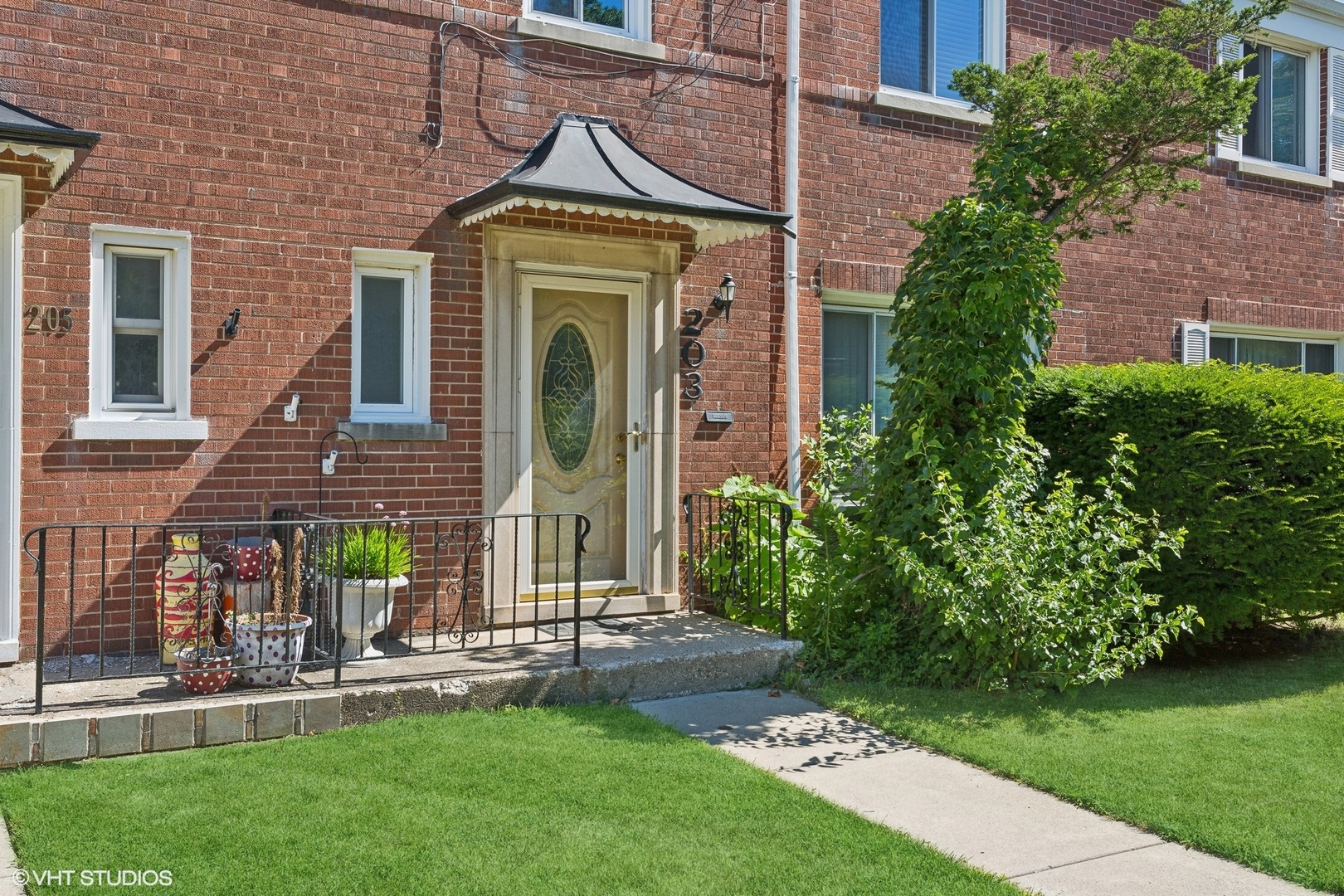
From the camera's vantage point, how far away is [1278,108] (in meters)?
11.9

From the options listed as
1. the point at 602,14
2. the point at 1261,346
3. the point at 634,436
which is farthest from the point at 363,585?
the point at 1261,346

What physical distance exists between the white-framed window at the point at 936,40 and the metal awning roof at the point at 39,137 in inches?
243

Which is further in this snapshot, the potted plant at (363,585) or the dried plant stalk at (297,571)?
the potted plant at (363,585)

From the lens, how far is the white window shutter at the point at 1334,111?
12.0 meters

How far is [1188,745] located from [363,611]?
4.24 m

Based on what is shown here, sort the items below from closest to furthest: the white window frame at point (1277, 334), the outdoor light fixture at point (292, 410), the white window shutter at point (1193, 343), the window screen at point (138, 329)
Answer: the window screen at point (138, 329), the outdoor light fixture at point (292, 410), the white window shutter at point (1193, 343), the white window frame at point (1277, 334)

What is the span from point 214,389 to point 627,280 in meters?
2.81

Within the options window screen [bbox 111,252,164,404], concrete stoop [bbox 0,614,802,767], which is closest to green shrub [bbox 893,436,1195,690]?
concrete stoop [bbox 0,614,802,767]

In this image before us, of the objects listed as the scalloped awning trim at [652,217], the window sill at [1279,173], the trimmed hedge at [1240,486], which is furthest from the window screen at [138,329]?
the window sill at [1279,173]

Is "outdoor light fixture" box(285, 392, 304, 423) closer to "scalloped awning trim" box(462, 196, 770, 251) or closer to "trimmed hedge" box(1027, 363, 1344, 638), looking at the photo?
"scalloped awning trim" box(462, 196, 770, 251)

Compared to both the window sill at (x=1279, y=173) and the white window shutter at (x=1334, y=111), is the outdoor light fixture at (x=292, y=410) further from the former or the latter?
the white window shutter at (x=1334, y=111)

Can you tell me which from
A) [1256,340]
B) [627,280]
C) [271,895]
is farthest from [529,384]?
[1256,340]

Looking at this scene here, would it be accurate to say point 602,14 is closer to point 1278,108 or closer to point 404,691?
point 404,691

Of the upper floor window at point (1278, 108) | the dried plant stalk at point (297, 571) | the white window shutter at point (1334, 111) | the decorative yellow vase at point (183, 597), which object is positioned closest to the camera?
the decorative yellow vase at point (183, 597)
